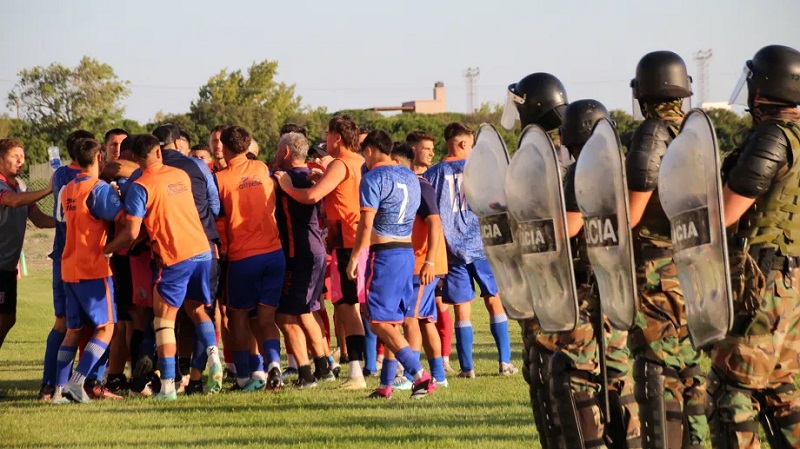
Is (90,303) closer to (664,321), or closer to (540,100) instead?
(540,100)

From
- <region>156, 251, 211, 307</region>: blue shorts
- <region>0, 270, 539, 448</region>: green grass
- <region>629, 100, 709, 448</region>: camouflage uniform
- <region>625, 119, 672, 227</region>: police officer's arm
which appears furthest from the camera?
<region>156, 251, 211, 307</region>: blue shorts

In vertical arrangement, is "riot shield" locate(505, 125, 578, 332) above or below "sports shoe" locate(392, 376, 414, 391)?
above

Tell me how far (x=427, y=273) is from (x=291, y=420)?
79.0 inches

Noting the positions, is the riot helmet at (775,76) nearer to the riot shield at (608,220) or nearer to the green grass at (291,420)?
the riot shield at (608,220)

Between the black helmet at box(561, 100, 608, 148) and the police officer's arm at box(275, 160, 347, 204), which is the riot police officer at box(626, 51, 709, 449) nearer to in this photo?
the black helmet at box(561, 100, 608, 148)

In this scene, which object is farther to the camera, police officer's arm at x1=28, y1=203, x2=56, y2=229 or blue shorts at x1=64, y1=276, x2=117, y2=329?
police officer's arm at x1=28, y1=203, x2=56, y2=229

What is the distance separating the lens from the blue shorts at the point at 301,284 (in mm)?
10445

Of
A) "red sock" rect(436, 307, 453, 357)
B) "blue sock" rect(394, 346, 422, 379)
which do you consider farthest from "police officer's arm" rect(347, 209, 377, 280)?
"red sock" rect(436, 307, 453, 357)

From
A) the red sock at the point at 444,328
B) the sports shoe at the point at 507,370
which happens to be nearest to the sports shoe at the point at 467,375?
the sports shoe at the point at 507,370

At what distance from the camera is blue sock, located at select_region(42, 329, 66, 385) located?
1012cm

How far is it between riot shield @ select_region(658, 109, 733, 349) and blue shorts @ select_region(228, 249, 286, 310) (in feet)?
18.9

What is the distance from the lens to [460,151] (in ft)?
36.9

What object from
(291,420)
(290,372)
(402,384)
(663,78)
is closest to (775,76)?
(663,78)

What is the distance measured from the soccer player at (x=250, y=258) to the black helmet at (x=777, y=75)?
569cm
